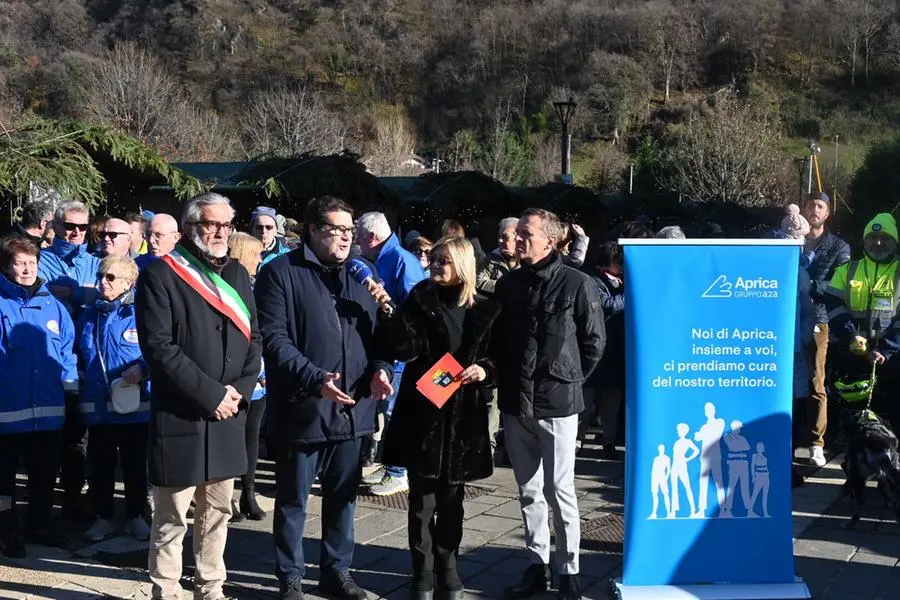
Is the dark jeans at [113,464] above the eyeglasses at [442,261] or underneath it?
underneath

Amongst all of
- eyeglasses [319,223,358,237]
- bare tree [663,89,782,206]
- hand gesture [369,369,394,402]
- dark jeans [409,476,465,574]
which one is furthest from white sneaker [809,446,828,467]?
bare tree [663,89,782,206]

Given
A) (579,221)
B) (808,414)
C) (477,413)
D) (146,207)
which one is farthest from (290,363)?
(579,221)

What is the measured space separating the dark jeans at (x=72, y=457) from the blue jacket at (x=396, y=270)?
218 cm

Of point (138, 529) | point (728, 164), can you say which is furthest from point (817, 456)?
point (728, 164)

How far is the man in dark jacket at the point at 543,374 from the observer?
191 inches

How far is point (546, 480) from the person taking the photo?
16.2 ft

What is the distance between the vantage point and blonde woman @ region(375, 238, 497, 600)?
15.8ft

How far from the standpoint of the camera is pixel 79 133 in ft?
28.9

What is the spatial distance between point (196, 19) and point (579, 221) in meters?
118

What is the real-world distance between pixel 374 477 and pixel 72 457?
6.84ft

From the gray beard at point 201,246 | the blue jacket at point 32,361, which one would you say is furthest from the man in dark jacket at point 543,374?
the blue jacket at point 32,361

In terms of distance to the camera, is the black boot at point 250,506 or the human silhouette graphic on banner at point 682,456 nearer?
the human silhouette graphic on banner at point 682,456

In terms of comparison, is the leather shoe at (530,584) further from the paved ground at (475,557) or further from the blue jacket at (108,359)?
the blue jacket at (108,359)

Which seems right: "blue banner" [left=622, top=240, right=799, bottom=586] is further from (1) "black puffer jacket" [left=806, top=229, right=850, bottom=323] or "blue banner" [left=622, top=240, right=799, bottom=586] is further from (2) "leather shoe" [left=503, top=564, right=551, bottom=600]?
(1) "black puffer jacket" [left=806, top=229, right=850, bottom=323]
